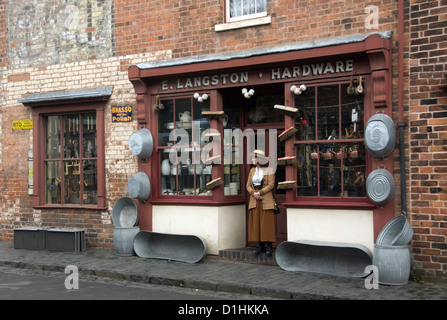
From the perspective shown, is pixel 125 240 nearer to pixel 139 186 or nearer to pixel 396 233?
pixel 139 186

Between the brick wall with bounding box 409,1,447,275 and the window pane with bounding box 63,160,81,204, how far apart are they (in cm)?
694

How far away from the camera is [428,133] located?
8.31 metres

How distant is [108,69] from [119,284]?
4804 millimetres

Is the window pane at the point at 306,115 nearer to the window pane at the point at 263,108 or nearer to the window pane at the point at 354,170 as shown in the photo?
the window pane at the point at 354,170

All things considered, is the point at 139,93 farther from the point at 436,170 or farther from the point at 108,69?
the point at 436,170

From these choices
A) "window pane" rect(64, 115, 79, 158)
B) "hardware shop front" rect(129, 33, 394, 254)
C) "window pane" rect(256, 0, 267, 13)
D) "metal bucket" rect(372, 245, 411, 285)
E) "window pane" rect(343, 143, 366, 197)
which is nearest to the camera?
"metal bucket" rect(372, 245, 411, 285)

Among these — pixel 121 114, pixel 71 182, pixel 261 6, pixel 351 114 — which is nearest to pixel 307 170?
pixel 351 114

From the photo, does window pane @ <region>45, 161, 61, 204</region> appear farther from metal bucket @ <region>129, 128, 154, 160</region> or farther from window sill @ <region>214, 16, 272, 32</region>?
window sill @ <region>214, 16, 272, 32</region>

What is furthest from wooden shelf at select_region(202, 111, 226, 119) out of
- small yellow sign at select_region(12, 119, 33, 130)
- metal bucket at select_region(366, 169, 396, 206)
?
small yellow sign at select_region(12, 119, 33, 130)

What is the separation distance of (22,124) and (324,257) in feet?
24.4

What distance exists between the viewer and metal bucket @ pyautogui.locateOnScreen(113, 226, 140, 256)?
425 inches

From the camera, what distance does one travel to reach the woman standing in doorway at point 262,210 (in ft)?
32.0

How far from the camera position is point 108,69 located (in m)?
11.7

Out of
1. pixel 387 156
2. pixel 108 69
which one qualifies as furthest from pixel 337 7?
pixel 108 69
